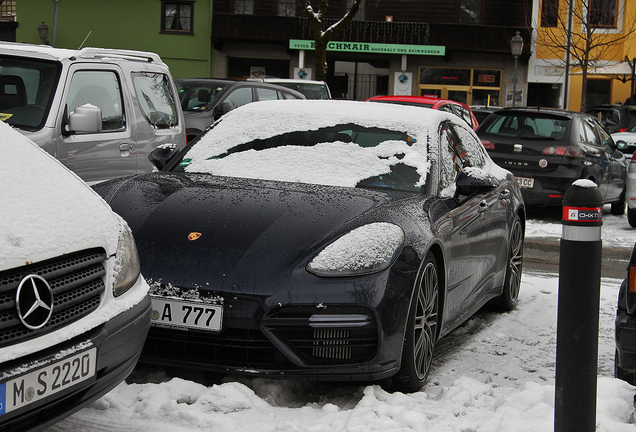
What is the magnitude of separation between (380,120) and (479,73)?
30.3 meters

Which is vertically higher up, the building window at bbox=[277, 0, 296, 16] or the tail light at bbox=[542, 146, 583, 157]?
the building window at bbox=[277, 0, 296, 16]

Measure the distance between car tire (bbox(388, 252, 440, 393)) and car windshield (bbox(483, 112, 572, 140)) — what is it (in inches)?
311

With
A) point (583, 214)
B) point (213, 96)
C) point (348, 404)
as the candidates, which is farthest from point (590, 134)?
point (583, 214)

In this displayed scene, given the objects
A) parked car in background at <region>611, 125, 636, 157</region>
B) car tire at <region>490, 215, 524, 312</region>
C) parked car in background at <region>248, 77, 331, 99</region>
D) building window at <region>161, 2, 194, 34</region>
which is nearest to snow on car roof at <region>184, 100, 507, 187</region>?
car tire at <region>490, 215, 524, 312</region>

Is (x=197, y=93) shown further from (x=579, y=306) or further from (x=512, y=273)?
(x=579, y=306)

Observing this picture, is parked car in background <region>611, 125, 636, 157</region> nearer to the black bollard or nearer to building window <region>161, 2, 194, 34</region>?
the black bollard

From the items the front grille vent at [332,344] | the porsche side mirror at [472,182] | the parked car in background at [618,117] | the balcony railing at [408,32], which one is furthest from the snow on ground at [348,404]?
the balcony railing at [408,32]

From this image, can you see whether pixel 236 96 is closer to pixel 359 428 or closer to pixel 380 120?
pixel 380 120

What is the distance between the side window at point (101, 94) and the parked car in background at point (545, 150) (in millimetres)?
5829

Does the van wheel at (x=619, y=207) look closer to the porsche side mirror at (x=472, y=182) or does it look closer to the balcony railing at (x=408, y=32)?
the porsche side mirror at (x=472, y=182)

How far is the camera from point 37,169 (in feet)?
10.3

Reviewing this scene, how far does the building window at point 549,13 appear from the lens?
3241cm

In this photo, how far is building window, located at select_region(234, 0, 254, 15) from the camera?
34344mm

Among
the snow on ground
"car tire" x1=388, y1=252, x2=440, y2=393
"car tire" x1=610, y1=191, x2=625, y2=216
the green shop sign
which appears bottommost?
"car tire" x1=610, y1=191, x2=625, y2=216
